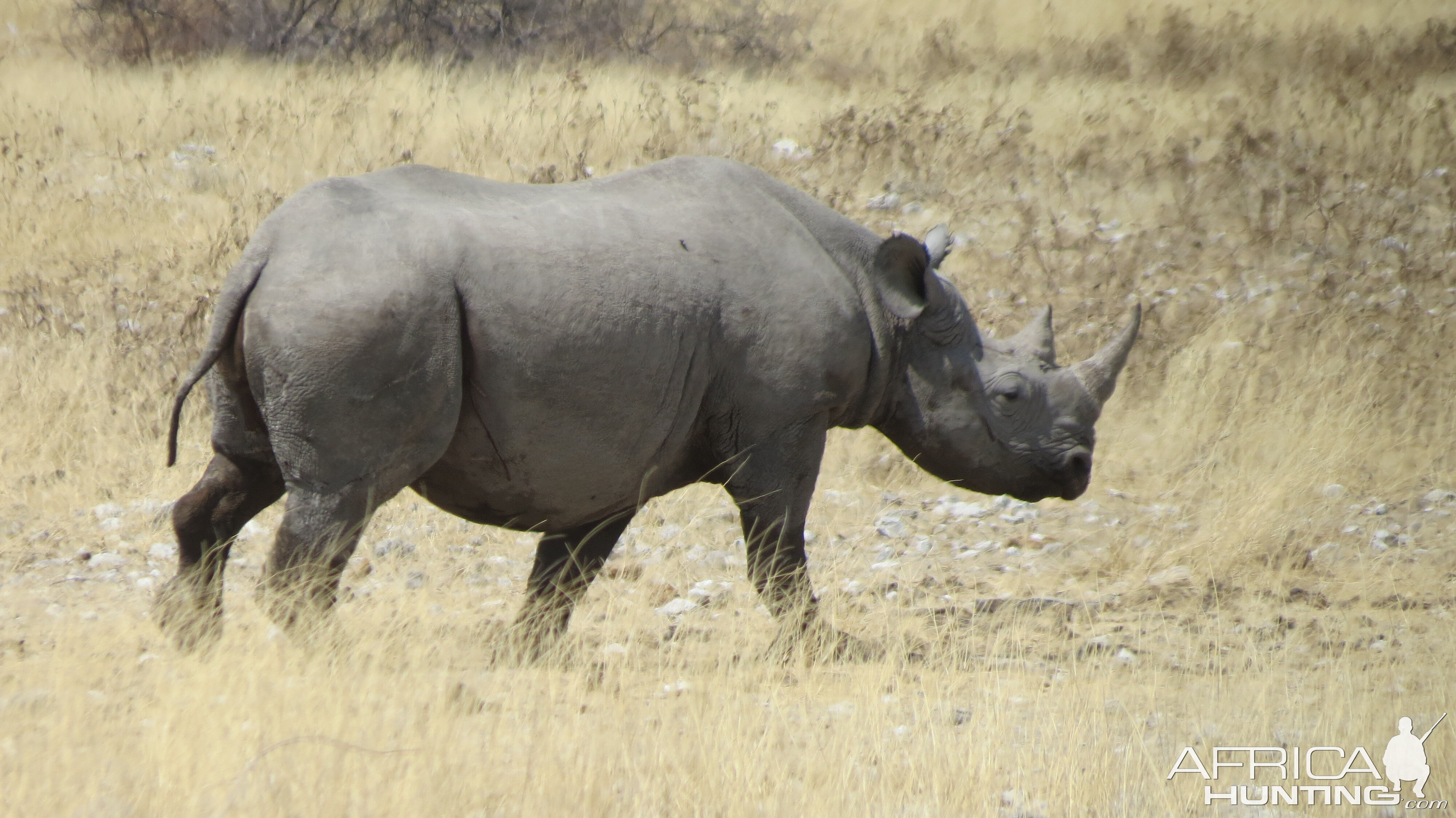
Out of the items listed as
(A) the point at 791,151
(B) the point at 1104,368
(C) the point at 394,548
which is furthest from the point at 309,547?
(A) the point at 791,151

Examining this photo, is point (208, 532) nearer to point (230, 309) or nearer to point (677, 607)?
point (230, 309)

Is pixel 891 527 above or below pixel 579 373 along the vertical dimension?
below

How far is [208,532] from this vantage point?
5281 millimetres

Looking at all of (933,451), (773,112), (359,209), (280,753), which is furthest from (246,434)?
(773,112)

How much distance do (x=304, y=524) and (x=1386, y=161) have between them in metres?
10.6

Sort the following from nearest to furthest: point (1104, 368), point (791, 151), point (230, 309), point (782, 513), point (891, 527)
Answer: point (230, 309) < point (782, 513) < point (1104, 368) < point (891, 527) < point (791, 151)

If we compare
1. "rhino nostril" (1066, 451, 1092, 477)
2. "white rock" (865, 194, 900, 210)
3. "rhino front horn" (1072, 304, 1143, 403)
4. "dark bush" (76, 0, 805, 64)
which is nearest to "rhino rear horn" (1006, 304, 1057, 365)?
"rhino front horn" (1072, 304, 1143, 403)

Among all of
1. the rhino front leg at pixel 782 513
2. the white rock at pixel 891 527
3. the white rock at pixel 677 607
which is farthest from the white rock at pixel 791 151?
the rhino front leg at pixel 782 513

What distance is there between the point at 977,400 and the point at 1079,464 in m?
0.52

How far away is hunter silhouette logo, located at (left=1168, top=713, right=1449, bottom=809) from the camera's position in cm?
424

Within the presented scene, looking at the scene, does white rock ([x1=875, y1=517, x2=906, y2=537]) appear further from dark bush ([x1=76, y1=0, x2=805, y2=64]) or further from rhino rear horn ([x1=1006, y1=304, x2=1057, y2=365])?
dark bush ([x1=76, y1=0, x2=805, y2=64])

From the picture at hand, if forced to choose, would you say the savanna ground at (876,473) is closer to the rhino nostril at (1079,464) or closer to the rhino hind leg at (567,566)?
the rhino hind leg at (567,566)

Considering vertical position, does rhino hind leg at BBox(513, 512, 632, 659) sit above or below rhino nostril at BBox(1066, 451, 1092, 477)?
below

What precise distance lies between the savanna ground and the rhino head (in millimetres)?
648
